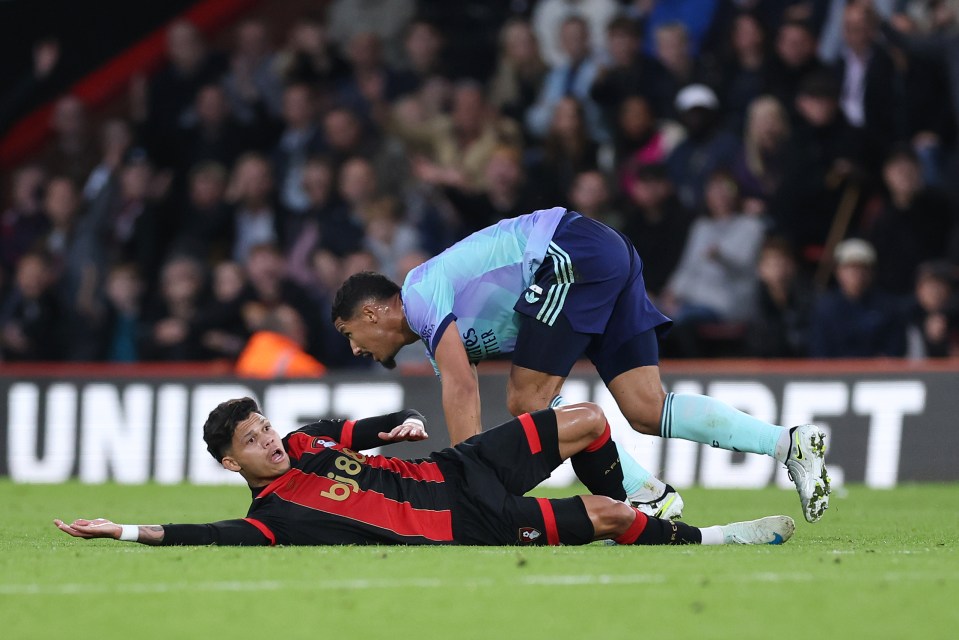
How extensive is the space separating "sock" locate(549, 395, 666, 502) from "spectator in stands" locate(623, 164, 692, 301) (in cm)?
589

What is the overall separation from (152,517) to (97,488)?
10.4 ft

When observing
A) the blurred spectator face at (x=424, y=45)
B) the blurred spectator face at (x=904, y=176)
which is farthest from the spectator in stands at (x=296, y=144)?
the blurred spectator face at (x=904, y=176)

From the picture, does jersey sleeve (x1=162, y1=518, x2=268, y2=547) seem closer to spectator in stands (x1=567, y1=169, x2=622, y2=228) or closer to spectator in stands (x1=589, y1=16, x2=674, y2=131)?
spectator in stands (x1=567, y1=169, x2=622, y2=228)

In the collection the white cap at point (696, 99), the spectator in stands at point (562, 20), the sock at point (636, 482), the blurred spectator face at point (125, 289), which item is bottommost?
the sock at point (636, 482)

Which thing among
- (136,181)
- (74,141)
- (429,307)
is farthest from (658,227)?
(74,141)

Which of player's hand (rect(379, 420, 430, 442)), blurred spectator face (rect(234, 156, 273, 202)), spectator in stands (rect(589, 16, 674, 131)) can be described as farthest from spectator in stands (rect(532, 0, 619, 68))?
player's hand (rect(379, 420, 430, 442))

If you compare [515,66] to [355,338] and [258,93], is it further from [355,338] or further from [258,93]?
[355,338]

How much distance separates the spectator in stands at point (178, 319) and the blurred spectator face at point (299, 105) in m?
1.99

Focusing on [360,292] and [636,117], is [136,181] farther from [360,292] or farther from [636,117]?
[360,292]

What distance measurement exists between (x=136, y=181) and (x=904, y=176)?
8.12m

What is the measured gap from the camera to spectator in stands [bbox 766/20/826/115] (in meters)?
12.8

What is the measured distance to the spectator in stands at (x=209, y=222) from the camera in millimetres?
15164

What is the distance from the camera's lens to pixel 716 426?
22.0 ft

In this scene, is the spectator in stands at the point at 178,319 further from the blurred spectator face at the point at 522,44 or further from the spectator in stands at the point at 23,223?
the blurred spectator face at the point at 522,44
